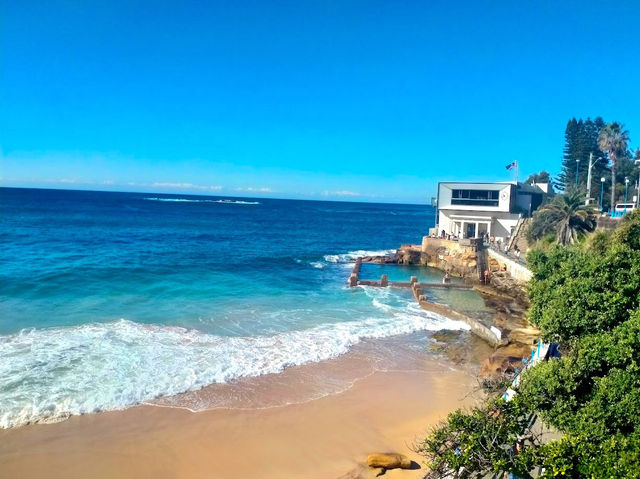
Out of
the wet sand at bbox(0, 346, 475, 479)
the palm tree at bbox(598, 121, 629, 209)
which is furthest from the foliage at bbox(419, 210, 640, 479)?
the palm tree at bbox(598, 121, 629, 209)

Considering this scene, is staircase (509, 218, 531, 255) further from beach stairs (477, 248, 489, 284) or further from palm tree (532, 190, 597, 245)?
palm tree (532, 190, 597, 245)

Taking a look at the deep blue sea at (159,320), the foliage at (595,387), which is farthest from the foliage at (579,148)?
the foliage at (595,387)

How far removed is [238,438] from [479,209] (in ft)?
122

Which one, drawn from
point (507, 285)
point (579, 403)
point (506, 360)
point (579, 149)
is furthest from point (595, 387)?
point (579, 149)

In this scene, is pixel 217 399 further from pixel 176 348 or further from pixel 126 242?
pixel 126 242

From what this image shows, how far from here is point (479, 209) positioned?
1695 inches

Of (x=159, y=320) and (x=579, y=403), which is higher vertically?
(x=579, y=403)

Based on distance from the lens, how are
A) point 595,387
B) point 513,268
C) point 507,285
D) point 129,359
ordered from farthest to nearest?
1. point 513,268
2. point 507,285
3. point 129,359
4. point 595,387

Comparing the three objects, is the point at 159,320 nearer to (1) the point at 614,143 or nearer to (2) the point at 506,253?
(2) the point at 506,253

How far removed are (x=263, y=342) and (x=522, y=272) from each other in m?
19.5

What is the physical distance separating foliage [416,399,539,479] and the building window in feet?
125

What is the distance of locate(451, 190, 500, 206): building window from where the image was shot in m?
43.1

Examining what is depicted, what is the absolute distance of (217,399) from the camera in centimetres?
1328

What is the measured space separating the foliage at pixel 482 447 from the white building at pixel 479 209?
3735cm
